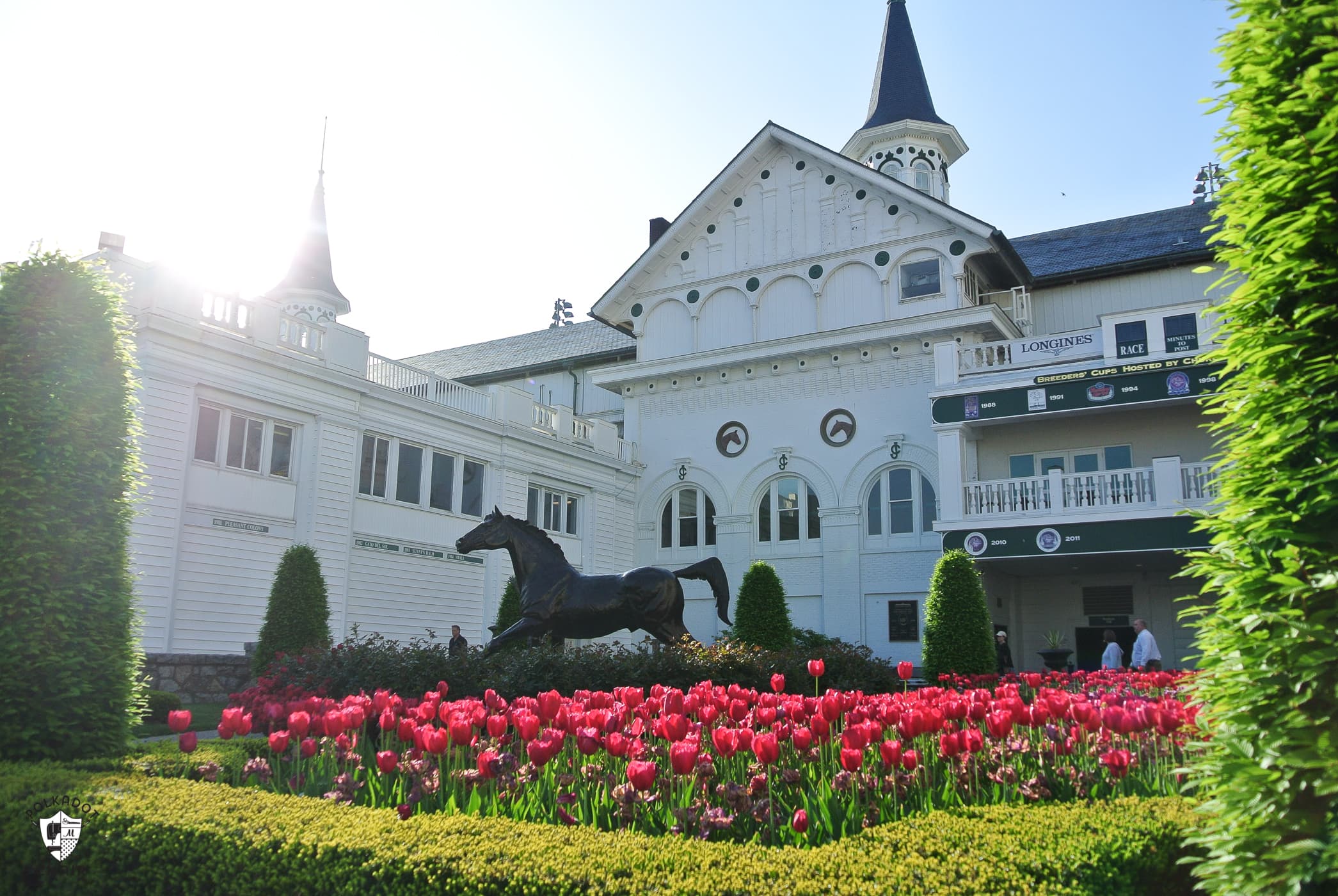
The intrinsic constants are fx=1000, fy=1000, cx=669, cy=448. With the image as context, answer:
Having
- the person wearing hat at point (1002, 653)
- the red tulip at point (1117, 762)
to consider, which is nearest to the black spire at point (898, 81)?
the person wearing hat at point (1002, 653)

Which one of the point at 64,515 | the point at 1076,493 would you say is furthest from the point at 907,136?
the point at 64,515

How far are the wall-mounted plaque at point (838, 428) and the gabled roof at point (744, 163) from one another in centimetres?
690

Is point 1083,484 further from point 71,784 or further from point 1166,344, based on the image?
point 71,784

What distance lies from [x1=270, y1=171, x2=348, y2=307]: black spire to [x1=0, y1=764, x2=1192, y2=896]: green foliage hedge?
43.3 m

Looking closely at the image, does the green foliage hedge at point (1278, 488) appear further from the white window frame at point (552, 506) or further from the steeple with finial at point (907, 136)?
the steeple with finial at point (907, 136)

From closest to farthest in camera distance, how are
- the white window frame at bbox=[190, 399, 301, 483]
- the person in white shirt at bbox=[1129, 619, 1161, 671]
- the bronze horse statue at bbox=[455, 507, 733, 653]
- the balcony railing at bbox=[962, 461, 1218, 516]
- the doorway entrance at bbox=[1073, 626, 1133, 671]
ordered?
the bronze horse statue at bbox=[455, 507, 733, 653], the person in white shirt at bbox=[1129, 619, 1161, 671], the white window frame at bbox=[190, 399, 301, 483], the balcony railing at bbox=[962, 461, 1218, 516], the doorway entrance at bbox=[1073, 626, 1133, 671]

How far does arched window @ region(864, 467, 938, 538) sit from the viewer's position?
3062 centimetres

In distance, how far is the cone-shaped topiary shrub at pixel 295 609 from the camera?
19297 mm

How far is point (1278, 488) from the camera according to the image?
372cm

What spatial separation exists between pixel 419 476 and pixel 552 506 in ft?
19.9

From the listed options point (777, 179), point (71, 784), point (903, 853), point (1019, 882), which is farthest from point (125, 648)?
point (777, 179)

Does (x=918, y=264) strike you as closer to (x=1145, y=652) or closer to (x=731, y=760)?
(x=1145, y=652)

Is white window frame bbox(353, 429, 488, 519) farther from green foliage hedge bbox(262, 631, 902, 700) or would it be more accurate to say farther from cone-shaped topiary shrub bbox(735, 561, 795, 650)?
green foliage hedge bbox(262, 631, 902, 700)

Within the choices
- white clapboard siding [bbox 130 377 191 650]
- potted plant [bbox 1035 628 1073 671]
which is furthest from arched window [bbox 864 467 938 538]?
white clapboard siding [bbox 130 377 191 650]
